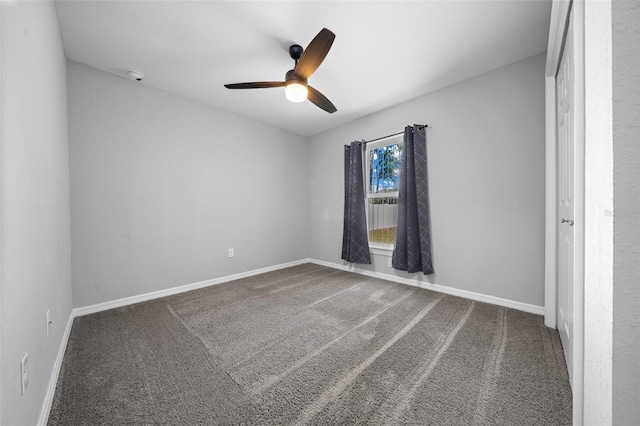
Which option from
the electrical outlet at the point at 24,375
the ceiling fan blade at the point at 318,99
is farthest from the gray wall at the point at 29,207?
the ceiling fan blade at the point at 318,99

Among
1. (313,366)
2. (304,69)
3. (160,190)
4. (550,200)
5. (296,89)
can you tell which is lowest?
(313,366)

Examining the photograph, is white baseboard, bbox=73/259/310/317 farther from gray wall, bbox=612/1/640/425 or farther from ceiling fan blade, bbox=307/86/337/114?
gray wall, bbox=612/1/640/425

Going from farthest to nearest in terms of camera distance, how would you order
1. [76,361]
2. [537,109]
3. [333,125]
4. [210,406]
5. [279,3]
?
[333,125], [537,109], [279,3], [76,361], [210,406]

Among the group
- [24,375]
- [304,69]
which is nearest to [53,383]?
[24,375]

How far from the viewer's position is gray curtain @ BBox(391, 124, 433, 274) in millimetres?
2938

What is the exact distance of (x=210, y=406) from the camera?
123cm

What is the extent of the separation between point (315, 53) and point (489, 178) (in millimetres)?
2163

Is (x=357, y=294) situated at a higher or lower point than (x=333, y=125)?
lower

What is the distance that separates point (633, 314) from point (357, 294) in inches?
101

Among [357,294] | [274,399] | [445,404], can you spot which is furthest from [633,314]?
[357,294]

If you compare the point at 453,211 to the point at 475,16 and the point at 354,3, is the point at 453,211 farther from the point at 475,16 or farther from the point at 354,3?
the point at 354,3

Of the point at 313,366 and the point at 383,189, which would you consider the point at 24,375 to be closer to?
the point at 313,366

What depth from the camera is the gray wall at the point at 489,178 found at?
2.26m

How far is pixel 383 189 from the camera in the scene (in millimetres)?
3652
